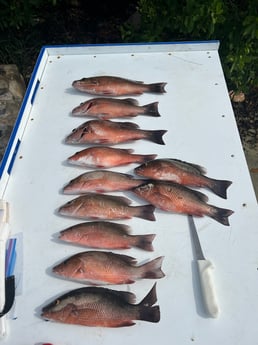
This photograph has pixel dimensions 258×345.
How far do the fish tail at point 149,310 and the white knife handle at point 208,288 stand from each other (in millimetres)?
194

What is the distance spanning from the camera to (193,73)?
2.61 metres

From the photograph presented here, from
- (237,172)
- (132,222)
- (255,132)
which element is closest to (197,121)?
(237,172)

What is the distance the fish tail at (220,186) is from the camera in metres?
1.90

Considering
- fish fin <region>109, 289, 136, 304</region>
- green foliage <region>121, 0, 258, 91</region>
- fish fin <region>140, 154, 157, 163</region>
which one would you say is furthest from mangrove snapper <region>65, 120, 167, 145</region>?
green foliage <region>121, 0, 258, 91</region>

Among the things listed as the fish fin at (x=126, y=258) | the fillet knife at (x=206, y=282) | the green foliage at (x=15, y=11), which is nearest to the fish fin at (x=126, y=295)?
the fish fin at (x=126, y=258)

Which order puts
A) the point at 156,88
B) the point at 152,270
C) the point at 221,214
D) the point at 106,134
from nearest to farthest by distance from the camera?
the point at 152,270 → the point at 221,214 → the point at 106,134 → the point at 156,88

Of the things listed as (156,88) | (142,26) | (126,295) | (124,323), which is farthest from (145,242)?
Answer: (142,26)

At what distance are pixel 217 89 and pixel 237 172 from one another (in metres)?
0.71

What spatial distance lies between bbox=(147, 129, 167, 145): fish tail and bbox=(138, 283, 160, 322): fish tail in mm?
897

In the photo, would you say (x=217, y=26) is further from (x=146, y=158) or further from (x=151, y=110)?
(x=146, y=158)

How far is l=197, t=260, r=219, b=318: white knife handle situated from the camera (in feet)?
4.94

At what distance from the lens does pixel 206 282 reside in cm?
158

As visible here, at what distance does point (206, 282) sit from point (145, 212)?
0.42m

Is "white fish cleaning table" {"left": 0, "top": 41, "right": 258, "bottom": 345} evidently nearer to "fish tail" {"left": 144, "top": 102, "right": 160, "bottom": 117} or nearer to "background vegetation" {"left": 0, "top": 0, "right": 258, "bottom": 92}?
"fish tail" {"left": 144, "top": 102, "right": 160, "bottom": 117}
